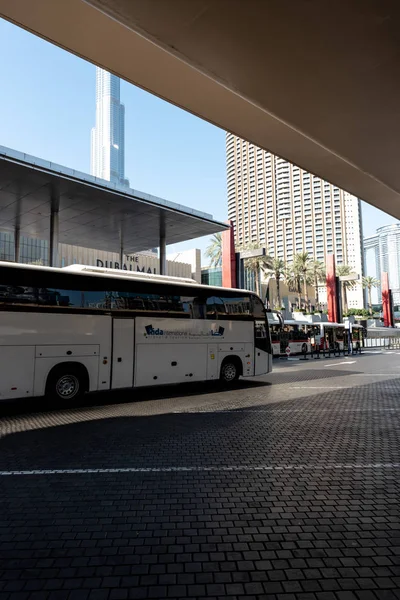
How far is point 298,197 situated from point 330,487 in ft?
510

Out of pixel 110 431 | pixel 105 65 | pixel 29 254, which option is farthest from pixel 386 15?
pixel 29 254

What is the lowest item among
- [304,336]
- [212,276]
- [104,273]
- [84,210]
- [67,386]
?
[67,386]

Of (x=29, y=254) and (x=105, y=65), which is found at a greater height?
(x=29, y=254)

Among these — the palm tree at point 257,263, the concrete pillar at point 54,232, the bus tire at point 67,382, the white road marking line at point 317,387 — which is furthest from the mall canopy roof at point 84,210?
the palm tree at point 257,263

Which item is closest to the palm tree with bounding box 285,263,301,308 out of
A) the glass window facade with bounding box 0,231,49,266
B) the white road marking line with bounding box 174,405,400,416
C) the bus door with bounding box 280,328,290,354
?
the bus door with bounding box 280,328,290,354

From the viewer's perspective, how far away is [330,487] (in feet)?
16.3

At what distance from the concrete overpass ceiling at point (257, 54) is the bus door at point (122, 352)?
6.33 m

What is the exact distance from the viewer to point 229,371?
1458 cm

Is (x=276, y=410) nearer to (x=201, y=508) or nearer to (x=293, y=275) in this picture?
(x=201, y=508)

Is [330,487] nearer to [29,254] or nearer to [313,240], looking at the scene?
[29,254]

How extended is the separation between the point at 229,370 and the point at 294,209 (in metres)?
146

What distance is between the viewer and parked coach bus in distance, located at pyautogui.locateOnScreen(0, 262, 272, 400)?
10016 mm

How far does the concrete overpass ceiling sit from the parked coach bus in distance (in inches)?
229

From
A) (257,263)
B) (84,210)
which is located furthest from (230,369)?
(257,263)
